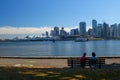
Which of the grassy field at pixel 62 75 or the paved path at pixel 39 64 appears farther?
the paved path at pixel 39 64

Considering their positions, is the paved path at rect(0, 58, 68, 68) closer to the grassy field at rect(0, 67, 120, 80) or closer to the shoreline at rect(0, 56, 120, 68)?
the shoreline at rect(0, 56, 120, 68)

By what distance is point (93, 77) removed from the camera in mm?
15656

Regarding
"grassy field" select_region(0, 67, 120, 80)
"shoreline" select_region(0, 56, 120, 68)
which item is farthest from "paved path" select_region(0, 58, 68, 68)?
"grassy field" select_region(0, 67, 120, 80)

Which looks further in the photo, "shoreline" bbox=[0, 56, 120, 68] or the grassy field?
"shoreline" bbox=[0, 56, 120, 68]

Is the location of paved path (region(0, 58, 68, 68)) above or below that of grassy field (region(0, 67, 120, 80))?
below

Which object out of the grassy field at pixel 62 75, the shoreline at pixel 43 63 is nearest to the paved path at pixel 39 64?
the shoreline at pixel 43 63

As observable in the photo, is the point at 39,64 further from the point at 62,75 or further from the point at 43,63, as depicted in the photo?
the point at 62,75

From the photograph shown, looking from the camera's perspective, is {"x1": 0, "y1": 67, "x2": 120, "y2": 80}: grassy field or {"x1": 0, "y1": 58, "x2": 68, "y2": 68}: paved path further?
{"x1": 0, "y1": 58, "x2": 68, "y2": 68}: paved path

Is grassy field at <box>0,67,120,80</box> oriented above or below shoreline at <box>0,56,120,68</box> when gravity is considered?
above

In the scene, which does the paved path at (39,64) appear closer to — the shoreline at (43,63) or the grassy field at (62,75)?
the shoreline at (43,63)

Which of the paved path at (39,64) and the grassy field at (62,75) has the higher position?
the grassy field at (62,75)

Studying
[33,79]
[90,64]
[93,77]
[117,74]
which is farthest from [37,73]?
[90,64]

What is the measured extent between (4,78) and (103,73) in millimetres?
5024

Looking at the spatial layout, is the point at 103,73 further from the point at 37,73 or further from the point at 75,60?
the point at 75,60
